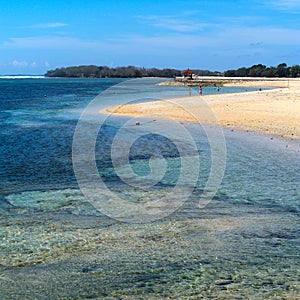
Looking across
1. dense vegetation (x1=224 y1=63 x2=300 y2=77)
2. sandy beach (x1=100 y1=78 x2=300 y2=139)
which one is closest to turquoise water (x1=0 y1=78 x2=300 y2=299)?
sandy beach (x1=100 y1=78 x2=300 y2=139)

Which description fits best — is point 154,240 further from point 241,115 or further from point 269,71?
point 269,71

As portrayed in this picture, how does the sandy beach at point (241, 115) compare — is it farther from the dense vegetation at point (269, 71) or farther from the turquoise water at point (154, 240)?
the dense vegetation at point (269, 71)

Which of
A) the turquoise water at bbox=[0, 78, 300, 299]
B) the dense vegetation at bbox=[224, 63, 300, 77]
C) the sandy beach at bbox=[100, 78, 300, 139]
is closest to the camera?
the turquoise water at bbox=[0, 78, 300, 299]

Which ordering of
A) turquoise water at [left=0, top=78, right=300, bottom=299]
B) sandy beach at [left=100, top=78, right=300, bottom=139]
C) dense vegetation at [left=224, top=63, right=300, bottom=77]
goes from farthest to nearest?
dense vegetation at [left=224, top=63, right=300, bottom=77], sandy beach at [left=100, top=78, right=300, bottom=139], turquoise water at [left=0, top=78, right=300, bottom=299]

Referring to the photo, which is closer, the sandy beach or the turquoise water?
the turquoise water

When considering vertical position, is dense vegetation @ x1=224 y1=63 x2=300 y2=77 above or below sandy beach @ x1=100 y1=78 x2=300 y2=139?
above

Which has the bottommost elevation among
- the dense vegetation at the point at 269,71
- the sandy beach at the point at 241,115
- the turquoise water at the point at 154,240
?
the turquoise water at the point at 154,240

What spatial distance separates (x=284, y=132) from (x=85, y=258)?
16446mm

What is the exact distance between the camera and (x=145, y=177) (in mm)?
13227

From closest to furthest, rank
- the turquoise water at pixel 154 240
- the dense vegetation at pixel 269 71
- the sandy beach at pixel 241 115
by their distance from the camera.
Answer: the turquoise water at pixel 154 240, the sandy beach at pixel 241 115, the dense vegetation at pixel 269 71

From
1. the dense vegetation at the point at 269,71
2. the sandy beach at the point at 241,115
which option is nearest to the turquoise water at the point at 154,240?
the sandy beach at the point at 241,115

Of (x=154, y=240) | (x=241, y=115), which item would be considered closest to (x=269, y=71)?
(x=241, y=115)

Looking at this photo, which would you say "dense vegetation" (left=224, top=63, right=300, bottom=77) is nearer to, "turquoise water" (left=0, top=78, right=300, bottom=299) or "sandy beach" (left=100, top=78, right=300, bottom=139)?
"sandy beach" (left=100, top=78, right=300, bottom=139)

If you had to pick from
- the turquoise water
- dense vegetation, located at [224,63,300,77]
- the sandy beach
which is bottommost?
the turquoise water
